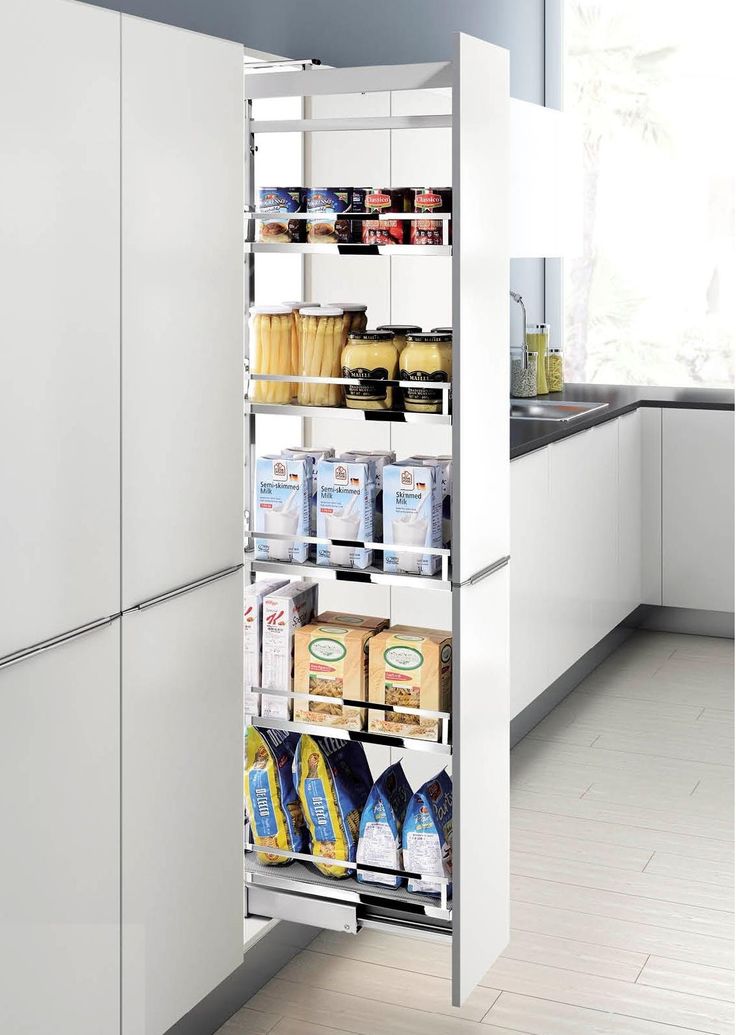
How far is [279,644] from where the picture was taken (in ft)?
8.35

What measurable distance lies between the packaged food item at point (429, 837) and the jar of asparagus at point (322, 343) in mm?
775

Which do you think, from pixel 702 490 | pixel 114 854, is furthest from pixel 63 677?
pixel 702 490

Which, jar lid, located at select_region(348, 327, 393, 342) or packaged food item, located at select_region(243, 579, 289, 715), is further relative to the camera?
packaged food item, located at select_region(243, 579, 289, 715)

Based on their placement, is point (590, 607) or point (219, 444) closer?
point (219, 444)

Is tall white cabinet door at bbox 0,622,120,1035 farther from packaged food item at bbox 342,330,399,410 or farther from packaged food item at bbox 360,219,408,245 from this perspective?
packaged food item at bbox 360,219,408,245

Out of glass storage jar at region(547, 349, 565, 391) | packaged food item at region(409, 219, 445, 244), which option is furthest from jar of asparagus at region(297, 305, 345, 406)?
glass storage jar at region(547, 349, 565, 391)

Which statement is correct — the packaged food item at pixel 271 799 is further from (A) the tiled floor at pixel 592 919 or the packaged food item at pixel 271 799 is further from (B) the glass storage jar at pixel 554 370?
(B) the glass storage jar at pixel 554 370

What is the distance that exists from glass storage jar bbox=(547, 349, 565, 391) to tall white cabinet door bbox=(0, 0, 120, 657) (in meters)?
3.61

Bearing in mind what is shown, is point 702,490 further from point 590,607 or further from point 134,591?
point 134,591

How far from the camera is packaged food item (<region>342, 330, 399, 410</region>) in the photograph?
94.0 inches

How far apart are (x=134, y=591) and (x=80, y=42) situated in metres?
0.78

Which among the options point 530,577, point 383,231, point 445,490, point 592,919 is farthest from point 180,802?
point 530,577

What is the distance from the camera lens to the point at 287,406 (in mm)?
2477

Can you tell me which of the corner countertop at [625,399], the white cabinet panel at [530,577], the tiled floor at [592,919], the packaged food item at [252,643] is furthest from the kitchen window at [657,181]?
the packaged food item at [252,643]
